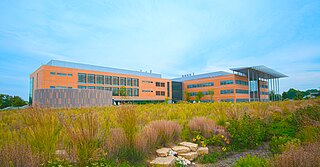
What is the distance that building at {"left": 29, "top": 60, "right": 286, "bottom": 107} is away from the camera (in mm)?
41125

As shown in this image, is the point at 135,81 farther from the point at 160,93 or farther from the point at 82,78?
the point at 82,78

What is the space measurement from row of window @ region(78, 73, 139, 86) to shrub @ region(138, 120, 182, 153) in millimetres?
43113

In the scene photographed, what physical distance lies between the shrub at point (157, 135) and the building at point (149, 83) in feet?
115

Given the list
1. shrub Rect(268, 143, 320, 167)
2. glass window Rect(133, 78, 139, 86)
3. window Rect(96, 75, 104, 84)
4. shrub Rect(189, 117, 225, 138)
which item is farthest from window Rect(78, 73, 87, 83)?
shrub Rect(268, 143, 320, 167)

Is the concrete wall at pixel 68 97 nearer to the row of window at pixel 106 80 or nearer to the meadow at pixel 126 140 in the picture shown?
the meadow at pixel 126 140

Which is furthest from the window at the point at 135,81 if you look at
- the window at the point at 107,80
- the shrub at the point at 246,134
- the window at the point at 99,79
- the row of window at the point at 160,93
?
the shrub at the point at 246,134

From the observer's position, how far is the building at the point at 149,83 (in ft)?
135

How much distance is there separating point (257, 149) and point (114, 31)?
47.5 feet

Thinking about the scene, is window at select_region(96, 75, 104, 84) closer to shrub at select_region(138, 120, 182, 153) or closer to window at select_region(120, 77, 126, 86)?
window at select_region(120, 77, 126, 86)

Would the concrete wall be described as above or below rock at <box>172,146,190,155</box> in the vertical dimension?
above

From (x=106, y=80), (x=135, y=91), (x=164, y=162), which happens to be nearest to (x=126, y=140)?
(x=164, y=162)

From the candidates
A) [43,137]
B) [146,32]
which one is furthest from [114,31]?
[43,137]

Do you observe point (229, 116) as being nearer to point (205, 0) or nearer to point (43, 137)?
point (43, 137)

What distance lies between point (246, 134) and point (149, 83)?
176 feet
